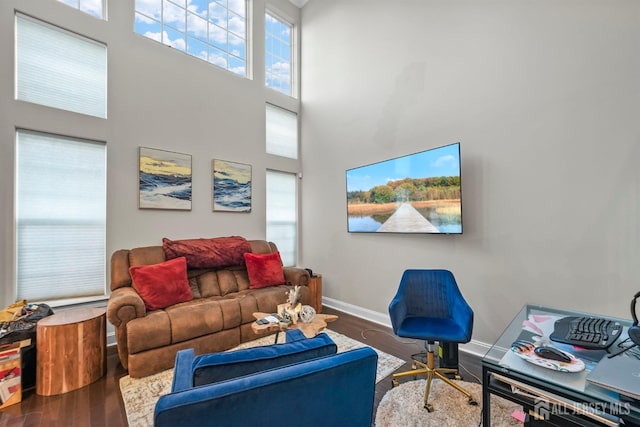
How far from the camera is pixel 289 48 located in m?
4.84

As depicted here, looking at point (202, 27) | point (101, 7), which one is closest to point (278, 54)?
point (202, 27)

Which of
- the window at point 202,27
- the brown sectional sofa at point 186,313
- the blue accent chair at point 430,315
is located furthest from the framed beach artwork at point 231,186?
the blue accent chair at point 430,315

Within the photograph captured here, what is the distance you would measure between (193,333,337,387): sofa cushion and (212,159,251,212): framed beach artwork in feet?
10.2

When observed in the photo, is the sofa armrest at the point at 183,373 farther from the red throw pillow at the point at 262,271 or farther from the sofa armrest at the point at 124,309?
the red throw pillow at the point at 262,271

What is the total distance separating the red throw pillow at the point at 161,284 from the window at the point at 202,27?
2.87 m

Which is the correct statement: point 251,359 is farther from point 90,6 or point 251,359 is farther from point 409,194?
point 90,6

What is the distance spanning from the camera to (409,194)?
307cm

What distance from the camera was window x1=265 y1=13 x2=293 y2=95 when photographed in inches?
180

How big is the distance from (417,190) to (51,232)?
Result: 381 cm

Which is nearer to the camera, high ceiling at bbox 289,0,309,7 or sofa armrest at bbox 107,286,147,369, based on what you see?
sofa armrest at bbox 107,286,147,369

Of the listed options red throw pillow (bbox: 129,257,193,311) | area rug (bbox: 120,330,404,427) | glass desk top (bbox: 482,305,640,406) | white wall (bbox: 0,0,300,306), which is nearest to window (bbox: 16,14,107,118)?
white wall (bbox: 0,0,300,306)

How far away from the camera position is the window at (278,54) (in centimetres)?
457

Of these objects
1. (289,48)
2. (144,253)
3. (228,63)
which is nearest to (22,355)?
(144,253)

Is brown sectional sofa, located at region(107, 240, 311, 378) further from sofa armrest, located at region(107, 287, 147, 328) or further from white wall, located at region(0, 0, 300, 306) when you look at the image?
white wall, located at region(0, 0, 300, 306)
